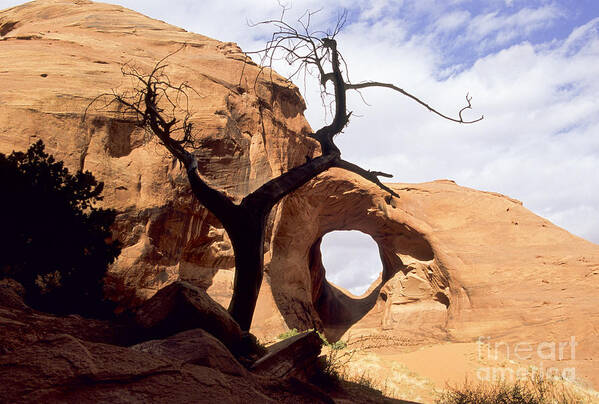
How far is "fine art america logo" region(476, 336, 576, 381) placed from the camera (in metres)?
11.2

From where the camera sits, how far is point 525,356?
13430mm

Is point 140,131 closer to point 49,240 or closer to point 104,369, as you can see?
point 49,240

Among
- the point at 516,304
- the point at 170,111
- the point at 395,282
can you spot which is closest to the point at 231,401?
the point at 170,111

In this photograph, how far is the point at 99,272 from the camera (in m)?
6.54

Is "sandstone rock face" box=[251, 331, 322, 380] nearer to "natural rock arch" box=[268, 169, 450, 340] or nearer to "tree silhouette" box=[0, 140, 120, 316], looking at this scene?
"tree silhouette" box=[0, 140, 120, 316]

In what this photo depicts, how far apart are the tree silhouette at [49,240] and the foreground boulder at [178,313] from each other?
7.66ft

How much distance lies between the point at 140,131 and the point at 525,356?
12910mm

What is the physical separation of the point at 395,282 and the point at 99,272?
48.1 ft

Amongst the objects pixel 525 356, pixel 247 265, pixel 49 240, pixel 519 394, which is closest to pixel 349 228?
pixel 525 356

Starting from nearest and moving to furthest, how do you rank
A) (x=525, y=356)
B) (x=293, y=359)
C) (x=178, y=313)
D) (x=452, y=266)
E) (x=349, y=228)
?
(x=178, y=313) < (x=293, y=359) < (x=525, y=356) < (x=452, y=266) < (x=349, y=228)

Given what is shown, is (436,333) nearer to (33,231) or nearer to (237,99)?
(237,99)

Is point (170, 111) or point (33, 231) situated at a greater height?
point (170, 111)

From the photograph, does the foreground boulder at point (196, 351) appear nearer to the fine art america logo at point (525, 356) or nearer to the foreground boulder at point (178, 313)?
the foreground boulder at point (178, 313)

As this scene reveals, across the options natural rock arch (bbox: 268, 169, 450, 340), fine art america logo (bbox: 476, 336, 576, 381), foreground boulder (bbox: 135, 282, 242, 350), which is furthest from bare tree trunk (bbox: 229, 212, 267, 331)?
natural rock arch (bbox: 268, 169, 450, 340)
